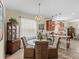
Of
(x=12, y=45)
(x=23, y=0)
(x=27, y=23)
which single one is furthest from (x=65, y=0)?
(x=27, y=23)

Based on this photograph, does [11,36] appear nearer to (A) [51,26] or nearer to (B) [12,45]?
(B) [12,45]

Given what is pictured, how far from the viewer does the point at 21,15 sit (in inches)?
348

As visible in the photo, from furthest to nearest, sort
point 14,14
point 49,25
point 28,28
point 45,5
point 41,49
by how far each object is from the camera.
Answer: point 49,25
point 28,28
point 14,14
point 45,5
point 41,49

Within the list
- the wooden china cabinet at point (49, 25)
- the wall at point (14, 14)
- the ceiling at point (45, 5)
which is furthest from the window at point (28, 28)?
the wooden china cabinet at point (49, 25)

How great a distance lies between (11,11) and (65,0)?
12.3 feet

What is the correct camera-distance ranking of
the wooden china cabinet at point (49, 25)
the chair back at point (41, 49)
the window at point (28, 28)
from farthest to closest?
the wooden china cabinet at point (49, 25) < the window at point (28, 28) < the chair back at point (41, 49)

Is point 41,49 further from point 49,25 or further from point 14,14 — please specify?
point 49,25

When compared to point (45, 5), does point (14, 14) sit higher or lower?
lower

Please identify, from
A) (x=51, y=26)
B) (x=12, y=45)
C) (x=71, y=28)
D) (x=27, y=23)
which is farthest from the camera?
(x=71, y=28)

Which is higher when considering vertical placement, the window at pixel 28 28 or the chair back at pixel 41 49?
the window at pixel 28 28

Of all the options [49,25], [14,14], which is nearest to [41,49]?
[14,14]

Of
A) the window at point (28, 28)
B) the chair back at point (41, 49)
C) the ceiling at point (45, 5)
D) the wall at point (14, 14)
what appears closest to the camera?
the chair back at point (41, 49)

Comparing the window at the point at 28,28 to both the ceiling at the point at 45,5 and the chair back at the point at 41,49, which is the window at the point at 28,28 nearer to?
the ceiling at the point at 45,5

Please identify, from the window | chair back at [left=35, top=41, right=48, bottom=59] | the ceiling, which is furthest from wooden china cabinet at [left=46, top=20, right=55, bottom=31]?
chair back at [left=35, top=41, right=48, bottom=59]
